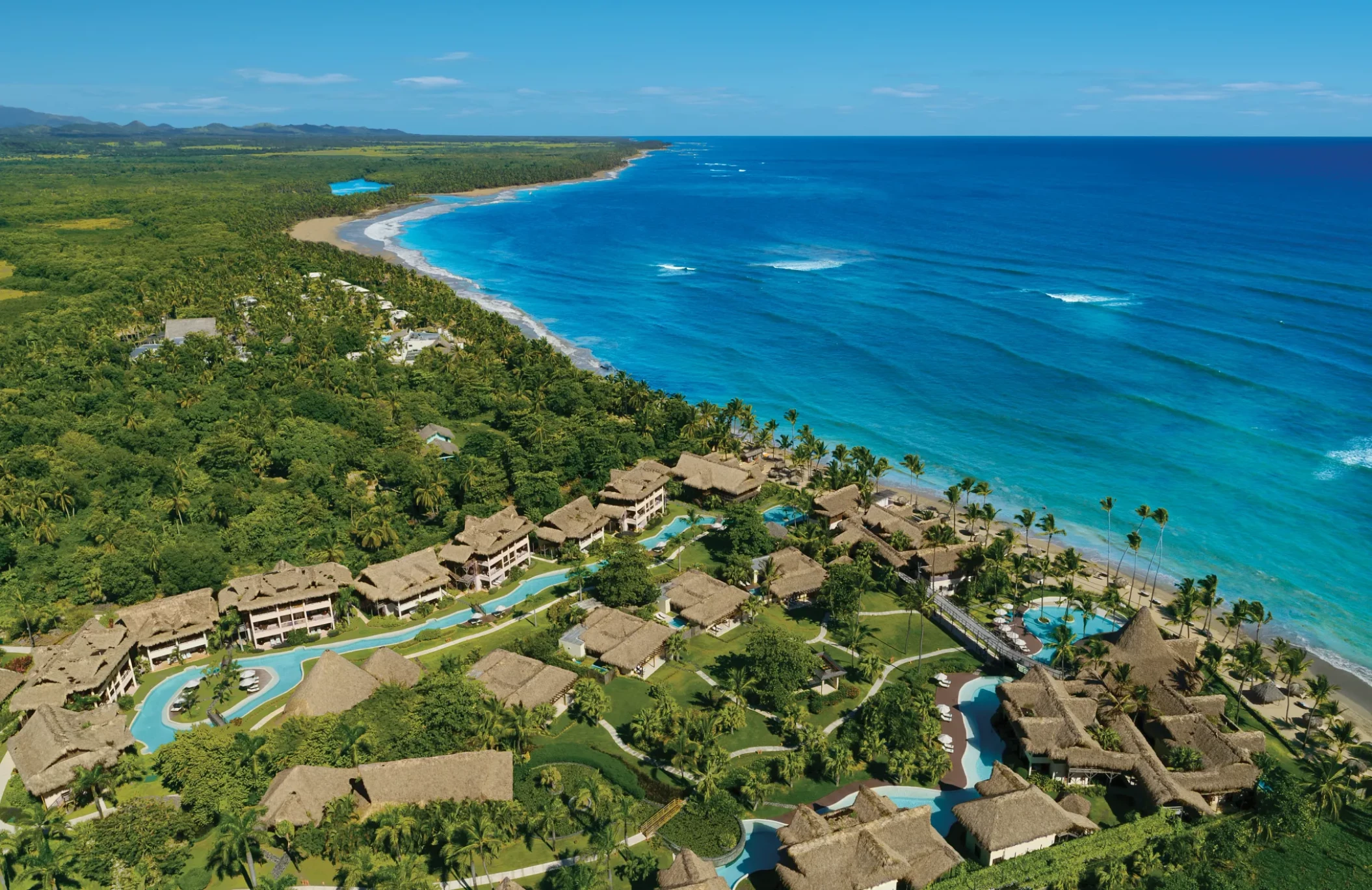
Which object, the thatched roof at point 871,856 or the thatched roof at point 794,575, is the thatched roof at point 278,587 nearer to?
the thatched roof at point 794,575

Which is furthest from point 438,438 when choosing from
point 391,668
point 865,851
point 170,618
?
point 865,851

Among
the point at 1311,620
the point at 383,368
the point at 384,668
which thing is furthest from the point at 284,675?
the point at 1311,620

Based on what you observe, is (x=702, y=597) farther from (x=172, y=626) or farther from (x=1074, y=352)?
(x=1074, y=352)

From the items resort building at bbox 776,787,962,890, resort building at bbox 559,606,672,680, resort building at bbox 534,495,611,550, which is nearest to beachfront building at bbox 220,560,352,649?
resort building at bbox 534,495,611,550

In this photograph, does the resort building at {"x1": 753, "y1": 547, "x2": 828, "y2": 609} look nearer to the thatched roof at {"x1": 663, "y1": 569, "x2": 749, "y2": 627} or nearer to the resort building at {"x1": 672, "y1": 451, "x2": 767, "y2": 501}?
the thatched roof at {"x1": 663, "y1": 569, "x2": 749, "y2": 627}

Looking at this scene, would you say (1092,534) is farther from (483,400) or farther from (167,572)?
(167,572)
